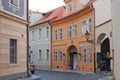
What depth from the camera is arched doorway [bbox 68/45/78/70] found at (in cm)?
3725

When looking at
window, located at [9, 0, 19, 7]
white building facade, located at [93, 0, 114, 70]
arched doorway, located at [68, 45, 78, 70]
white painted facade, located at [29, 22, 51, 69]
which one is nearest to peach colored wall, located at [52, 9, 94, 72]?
arched doorway, located at [68, 45, 78, 70]

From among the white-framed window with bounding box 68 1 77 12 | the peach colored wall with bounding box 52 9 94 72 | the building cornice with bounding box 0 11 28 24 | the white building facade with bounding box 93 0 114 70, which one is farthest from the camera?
the white-framed window with bounding box 68 1 77 12

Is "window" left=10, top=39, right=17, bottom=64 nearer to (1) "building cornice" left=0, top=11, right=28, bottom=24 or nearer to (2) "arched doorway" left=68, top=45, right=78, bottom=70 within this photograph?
(1) "building cornice" left=0, top=11, right=28, bottom=24

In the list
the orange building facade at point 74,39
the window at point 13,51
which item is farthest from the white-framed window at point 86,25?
the window at point 13,51

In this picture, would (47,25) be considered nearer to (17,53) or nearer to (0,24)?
(17,53)

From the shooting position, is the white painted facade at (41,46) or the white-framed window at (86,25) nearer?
the white-framed window at (86,25)

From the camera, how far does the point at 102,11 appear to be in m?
27.0

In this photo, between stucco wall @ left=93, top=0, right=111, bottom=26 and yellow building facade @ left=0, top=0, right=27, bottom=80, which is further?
stucco wall @ left=93, top=0, right=111, bottom=26

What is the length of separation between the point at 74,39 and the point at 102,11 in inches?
375

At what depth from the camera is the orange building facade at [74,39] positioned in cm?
3131

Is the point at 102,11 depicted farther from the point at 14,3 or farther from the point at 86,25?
the point at 14,3

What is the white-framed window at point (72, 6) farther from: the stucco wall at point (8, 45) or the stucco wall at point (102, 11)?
the stucco wall at point (8, 45)

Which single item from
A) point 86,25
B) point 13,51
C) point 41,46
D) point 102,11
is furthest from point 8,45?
point 41,46

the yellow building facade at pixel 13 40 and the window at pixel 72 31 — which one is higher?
the window at pixel 72 31
